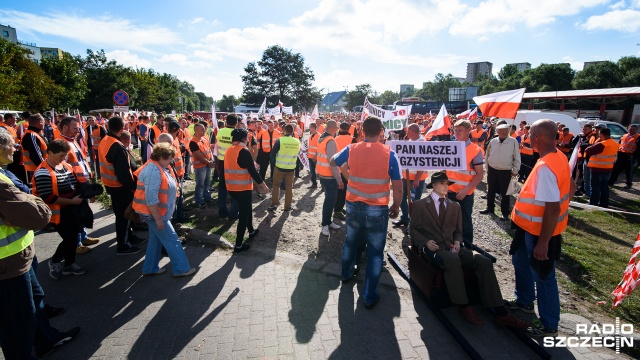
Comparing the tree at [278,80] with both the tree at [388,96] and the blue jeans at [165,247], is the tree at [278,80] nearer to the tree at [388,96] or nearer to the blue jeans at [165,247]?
the tree at [388,96]

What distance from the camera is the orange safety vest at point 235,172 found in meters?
5.07

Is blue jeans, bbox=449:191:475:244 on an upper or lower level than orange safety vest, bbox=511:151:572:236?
lower

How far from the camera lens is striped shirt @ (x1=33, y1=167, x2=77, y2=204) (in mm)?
3854

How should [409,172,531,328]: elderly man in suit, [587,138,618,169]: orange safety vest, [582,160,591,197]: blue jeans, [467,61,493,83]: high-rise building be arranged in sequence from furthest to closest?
[467,61,493,83]: high-rise building
[582,160,591,197]: blue jeans
[587,138,618,169]: orange safety vest
[409,172,531,328]: elderly man in suit

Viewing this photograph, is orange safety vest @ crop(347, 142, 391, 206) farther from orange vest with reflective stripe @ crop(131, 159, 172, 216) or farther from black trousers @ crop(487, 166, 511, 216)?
black trousers @ crop(487, 166, 511, 216)

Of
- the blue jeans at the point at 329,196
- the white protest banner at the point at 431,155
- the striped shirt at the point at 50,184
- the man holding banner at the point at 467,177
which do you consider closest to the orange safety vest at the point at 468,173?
Answer: the man holding banner at the point at 467,177

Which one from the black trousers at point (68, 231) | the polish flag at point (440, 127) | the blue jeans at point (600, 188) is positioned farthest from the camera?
the blue jeans at point (600, 188)

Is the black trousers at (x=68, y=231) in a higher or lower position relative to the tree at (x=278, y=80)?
lower

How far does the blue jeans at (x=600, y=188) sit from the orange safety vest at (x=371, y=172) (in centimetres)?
766

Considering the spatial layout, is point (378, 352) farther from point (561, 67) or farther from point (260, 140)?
point (561, 67)

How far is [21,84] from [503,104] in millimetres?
29025

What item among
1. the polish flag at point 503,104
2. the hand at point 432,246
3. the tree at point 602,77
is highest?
the tree at point 602,77

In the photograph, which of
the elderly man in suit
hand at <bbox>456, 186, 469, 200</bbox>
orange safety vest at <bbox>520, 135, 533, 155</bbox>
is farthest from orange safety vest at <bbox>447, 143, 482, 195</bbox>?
orange safety vest at <bbox>520, 135, 533, 155</bbox>

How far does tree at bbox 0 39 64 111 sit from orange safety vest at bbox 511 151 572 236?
Result: 25416 millimetres
